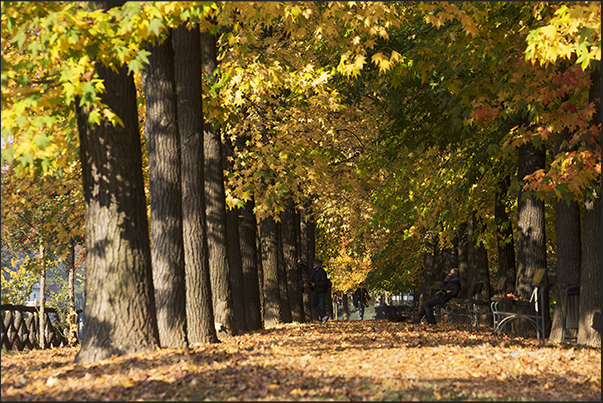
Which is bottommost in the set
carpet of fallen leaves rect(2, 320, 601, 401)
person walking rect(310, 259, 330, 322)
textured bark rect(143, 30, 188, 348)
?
carpet of fallen leaves rect(2, 320, 601, 401)

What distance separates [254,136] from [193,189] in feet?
19.9

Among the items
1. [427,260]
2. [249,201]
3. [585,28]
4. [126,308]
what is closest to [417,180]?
[249,201]

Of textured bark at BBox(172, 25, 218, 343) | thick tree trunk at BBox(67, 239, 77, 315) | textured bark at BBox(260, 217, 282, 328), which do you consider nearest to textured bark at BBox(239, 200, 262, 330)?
textured bark at BBox(260, 217, 282, 328)

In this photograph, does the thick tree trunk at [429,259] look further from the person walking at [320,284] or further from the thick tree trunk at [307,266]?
the person walking at [320,284]

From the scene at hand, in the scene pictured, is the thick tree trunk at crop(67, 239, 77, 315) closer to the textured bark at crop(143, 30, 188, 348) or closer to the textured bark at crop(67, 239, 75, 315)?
the textured bark at crop(67, 239, 75, 315)

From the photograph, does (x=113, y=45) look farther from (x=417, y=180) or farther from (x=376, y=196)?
(x=376, y=196)

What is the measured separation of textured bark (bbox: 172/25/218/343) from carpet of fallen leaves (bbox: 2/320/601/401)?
0.73m

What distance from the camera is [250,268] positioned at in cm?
1705

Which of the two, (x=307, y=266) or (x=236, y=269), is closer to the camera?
(x=236, y=269)

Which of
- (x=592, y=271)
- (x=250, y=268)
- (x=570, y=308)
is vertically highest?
(x=250, y=268)

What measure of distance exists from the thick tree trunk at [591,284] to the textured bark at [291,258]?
35.2 feet

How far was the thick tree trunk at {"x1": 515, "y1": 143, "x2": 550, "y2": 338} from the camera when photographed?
1459cm

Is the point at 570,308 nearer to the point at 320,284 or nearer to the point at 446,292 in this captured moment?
the point at 446,292

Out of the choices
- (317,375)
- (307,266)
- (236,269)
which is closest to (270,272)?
(236,269)
